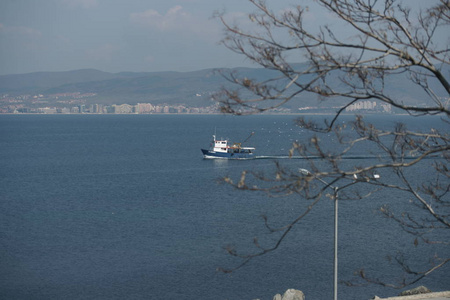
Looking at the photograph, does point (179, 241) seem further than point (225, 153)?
No

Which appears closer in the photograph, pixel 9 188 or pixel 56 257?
pixel 56 257

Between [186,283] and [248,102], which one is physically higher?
[248,102]

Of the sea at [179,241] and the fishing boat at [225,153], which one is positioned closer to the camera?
the sea at [179,241]

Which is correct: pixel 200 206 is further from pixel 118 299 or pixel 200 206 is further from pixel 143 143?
pixel 143 143

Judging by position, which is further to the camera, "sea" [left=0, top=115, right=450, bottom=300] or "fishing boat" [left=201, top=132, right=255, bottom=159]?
"fishing boat" [left=201, top=132, right=255, bottom=159]

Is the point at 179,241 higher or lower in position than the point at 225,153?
lower

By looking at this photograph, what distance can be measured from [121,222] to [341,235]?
52.5ft

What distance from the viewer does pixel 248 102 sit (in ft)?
25.6

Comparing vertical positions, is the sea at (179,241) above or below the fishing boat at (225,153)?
below

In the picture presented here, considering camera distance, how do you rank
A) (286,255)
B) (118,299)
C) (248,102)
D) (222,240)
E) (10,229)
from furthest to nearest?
(10,229), (222,240), (286,255), (118,299), (248,102)

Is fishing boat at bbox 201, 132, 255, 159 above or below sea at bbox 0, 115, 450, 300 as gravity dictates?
above

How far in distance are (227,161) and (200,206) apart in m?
38.0

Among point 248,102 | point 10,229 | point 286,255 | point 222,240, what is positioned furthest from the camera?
point 10,229

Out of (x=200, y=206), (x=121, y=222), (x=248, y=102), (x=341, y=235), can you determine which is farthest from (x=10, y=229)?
(x=248, y=102)
